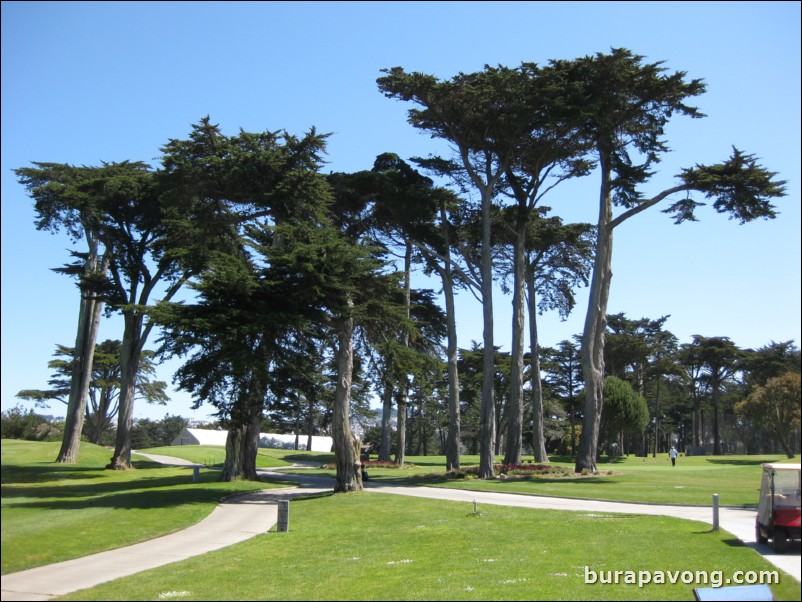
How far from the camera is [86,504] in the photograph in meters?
19.2

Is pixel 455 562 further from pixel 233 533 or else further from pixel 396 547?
pixel 233 533

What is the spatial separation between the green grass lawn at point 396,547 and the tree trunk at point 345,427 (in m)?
3.92

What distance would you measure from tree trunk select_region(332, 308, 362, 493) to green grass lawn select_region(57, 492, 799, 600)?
8840mm

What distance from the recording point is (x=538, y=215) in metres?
46.4

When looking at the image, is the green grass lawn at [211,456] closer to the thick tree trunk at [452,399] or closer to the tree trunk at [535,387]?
the thick tree trunk at [452,399]

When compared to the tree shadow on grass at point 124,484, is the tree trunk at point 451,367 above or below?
above

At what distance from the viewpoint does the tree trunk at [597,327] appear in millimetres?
37312

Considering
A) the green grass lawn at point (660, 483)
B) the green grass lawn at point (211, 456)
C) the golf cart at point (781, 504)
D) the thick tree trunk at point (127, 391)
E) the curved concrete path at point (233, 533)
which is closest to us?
the golf cart at point (781, 504)

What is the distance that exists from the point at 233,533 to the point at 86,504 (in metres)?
4.89

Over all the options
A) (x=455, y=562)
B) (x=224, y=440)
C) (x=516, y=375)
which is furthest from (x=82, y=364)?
(x=224, y=440)

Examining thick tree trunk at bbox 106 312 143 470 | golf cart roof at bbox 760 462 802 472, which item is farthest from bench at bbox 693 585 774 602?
thick tree trunk at bbox 106 312 143 470

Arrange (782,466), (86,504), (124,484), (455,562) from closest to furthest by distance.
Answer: (782,466), (455,562), (86,504), (124,484)

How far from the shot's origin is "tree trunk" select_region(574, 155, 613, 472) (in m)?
37.3

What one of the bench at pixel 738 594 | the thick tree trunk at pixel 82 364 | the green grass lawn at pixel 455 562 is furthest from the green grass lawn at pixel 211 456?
the bench at pixel 738 594
